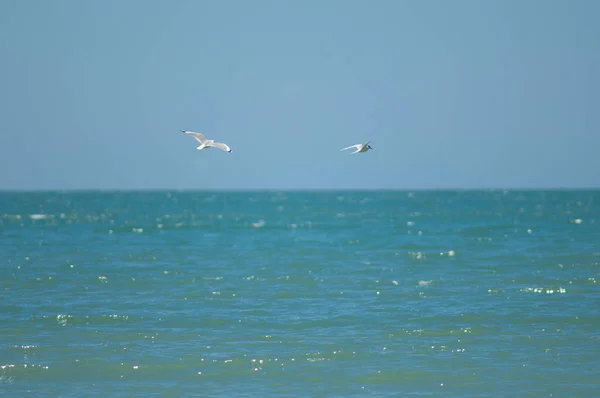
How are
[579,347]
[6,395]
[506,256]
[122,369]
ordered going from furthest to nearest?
[506,256], [579,347], [122,369], [6,395]

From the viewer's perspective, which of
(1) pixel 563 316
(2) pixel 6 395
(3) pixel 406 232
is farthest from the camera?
(3) pixel 406 232

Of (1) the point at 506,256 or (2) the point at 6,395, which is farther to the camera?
(1) the point at 506,256

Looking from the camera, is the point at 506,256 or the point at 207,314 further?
the point at 506,256

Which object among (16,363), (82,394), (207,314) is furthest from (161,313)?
(82,394)

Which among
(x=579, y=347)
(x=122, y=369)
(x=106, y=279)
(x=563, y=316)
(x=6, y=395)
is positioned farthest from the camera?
(x=106, y=279)

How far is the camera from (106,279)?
107ft

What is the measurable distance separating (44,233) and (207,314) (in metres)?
43.0

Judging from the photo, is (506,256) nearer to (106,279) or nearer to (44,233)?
(106,279)

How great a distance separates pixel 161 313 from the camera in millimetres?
24328

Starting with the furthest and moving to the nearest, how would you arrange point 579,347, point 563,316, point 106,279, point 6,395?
point 106,279 < point 563,316 < point 579,347 < point 6,395

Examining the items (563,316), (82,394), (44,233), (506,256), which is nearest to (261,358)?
(82,394)

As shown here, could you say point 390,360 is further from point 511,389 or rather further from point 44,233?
point 44,233

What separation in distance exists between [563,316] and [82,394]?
13.6 meters

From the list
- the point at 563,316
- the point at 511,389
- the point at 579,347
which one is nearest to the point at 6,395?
the point at 511,389
